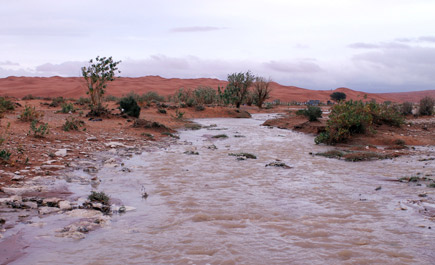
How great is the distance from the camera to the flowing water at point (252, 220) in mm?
3740

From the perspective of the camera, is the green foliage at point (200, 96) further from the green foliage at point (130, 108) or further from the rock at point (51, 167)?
the rock at point (51, 167)

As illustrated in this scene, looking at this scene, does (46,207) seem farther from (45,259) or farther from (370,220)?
(370,220)

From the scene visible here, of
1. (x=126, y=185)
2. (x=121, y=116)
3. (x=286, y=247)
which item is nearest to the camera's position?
(x=286, y=247)

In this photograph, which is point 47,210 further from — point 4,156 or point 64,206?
point 4,156

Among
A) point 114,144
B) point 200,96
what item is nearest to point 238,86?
point 200,96

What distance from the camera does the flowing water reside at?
374 cm

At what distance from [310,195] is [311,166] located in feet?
9.58

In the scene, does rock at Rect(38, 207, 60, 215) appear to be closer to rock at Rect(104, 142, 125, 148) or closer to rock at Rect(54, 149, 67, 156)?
rock at Rect(54, 149, 67, 156)

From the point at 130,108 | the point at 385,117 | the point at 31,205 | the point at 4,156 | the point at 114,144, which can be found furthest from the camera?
the point at 130,108

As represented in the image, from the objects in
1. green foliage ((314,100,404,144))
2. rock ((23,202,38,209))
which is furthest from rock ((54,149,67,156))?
green foliage ((314,100,404,144))

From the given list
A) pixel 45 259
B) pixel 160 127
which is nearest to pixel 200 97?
pixel 160 127

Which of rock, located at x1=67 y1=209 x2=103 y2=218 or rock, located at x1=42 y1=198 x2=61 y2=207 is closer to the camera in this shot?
rock, located at x1=67 y1=209 x2=103 y2=218

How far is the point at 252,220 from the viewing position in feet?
16.0

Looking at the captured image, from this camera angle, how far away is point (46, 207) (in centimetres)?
492
